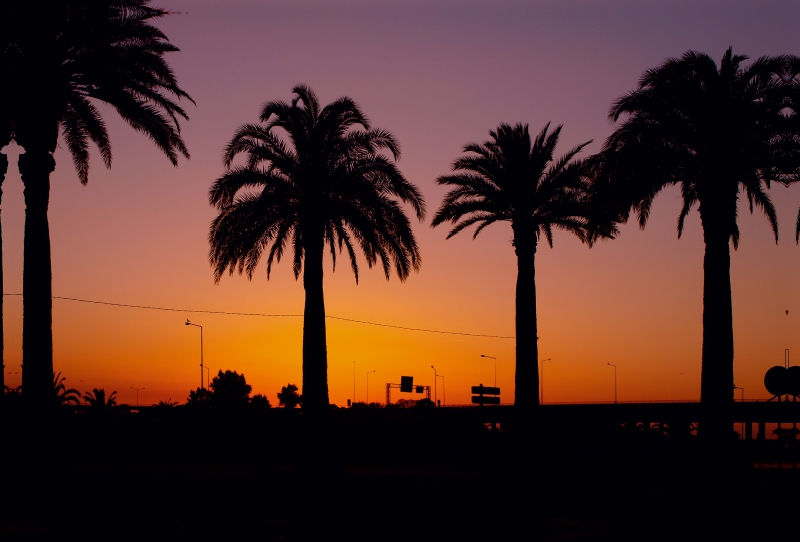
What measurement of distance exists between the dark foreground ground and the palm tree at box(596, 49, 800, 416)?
376cm

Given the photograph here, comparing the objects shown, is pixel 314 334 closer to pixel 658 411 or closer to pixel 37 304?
pixel 37 304

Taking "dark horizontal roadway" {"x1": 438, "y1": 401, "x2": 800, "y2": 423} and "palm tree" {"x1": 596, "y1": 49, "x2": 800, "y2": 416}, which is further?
"dark horizontal roadway" {"x1": 438, "y1": 401, "x2": 800, "y2": 423}

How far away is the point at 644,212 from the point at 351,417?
63.0 ft

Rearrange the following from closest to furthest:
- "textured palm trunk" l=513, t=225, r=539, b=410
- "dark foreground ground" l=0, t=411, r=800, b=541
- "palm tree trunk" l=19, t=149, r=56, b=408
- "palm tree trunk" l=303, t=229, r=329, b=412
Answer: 1. "dark foreground ground" l=0, t=411, r=800, b=541
2. "palm tree trunk" l=19, t=149, r=56, b=408
3. "palm tree trunk" l=303, t=229, r=329, b=412
4. "textured palm trunk" l=513, t=225, r=539, b=410

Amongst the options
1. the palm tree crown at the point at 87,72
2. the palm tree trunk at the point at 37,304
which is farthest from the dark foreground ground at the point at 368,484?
the palm tree crown at the point at 87,72

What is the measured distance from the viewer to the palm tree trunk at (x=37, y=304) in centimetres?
2102

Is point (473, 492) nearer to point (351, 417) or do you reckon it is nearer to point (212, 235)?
point (212, 235)

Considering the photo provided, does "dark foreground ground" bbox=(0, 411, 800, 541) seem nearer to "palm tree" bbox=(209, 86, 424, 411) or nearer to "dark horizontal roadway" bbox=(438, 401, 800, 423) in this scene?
"palm tree" bbox=(209, 86, 424, 411)

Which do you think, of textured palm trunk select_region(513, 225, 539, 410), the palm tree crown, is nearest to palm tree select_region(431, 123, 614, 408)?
textured palm trunk select_region(513, 225, 539, 410)

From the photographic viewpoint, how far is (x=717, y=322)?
24750 millimetres

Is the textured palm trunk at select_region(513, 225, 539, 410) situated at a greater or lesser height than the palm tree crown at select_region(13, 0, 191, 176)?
lesser

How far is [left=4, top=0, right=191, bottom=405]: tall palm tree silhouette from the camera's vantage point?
2119 centimetres

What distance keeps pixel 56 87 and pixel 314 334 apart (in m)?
10.6

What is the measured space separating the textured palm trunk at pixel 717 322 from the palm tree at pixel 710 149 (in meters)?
0.03
